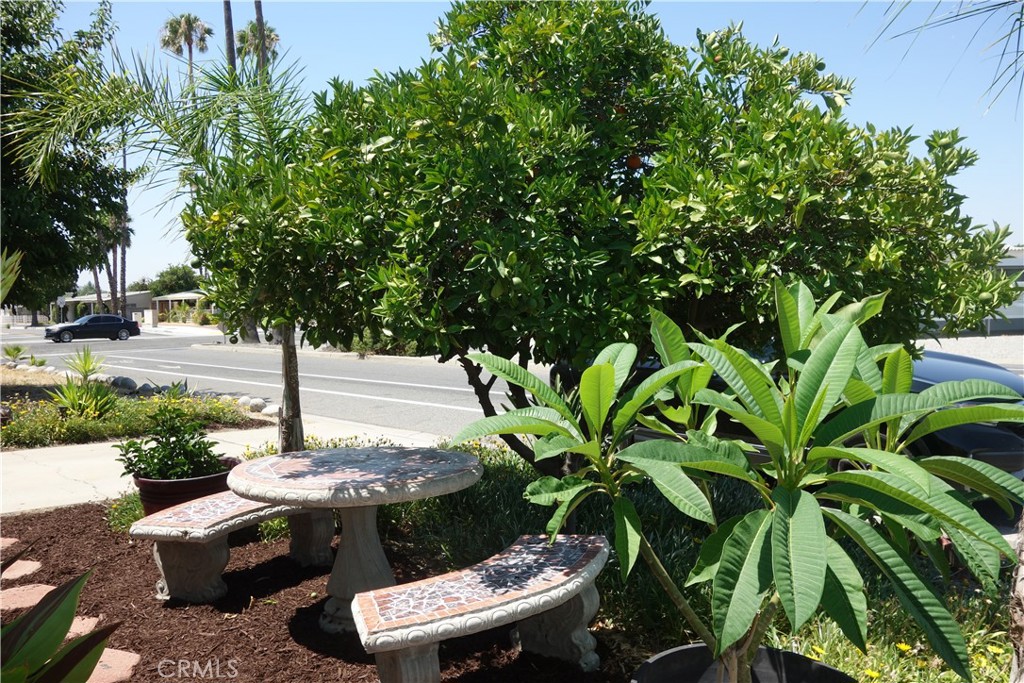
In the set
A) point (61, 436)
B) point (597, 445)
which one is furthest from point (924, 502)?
point (61, 436)

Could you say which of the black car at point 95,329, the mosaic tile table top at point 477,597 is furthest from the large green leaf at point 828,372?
the black car at point 95,329

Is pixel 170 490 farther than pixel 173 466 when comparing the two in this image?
No

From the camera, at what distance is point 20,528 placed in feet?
19.1

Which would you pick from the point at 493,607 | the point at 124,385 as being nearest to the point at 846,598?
the point at 493,607

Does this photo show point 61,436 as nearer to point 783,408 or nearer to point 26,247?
point 26,247

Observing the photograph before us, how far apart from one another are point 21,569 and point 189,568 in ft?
4.73

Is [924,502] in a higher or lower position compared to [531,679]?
higher

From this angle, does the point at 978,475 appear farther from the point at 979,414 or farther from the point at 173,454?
the point at 173,454

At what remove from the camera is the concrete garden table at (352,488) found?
3672mm

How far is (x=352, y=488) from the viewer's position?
3.66 metres

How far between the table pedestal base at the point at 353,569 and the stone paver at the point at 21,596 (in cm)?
182

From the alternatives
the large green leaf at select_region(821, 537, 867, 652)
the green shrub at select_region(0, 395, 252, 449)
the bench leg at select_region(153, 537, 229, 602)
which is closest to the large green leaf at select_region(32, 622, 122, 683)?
the large green leaf at select_region(821, 537, 867, 652)

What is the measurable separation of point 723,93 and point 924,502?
11.0ft

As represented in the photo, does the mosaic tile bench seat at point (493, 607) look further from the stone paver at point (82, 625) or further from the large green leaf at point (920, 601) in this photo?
the stone paver at point (82, 625)
